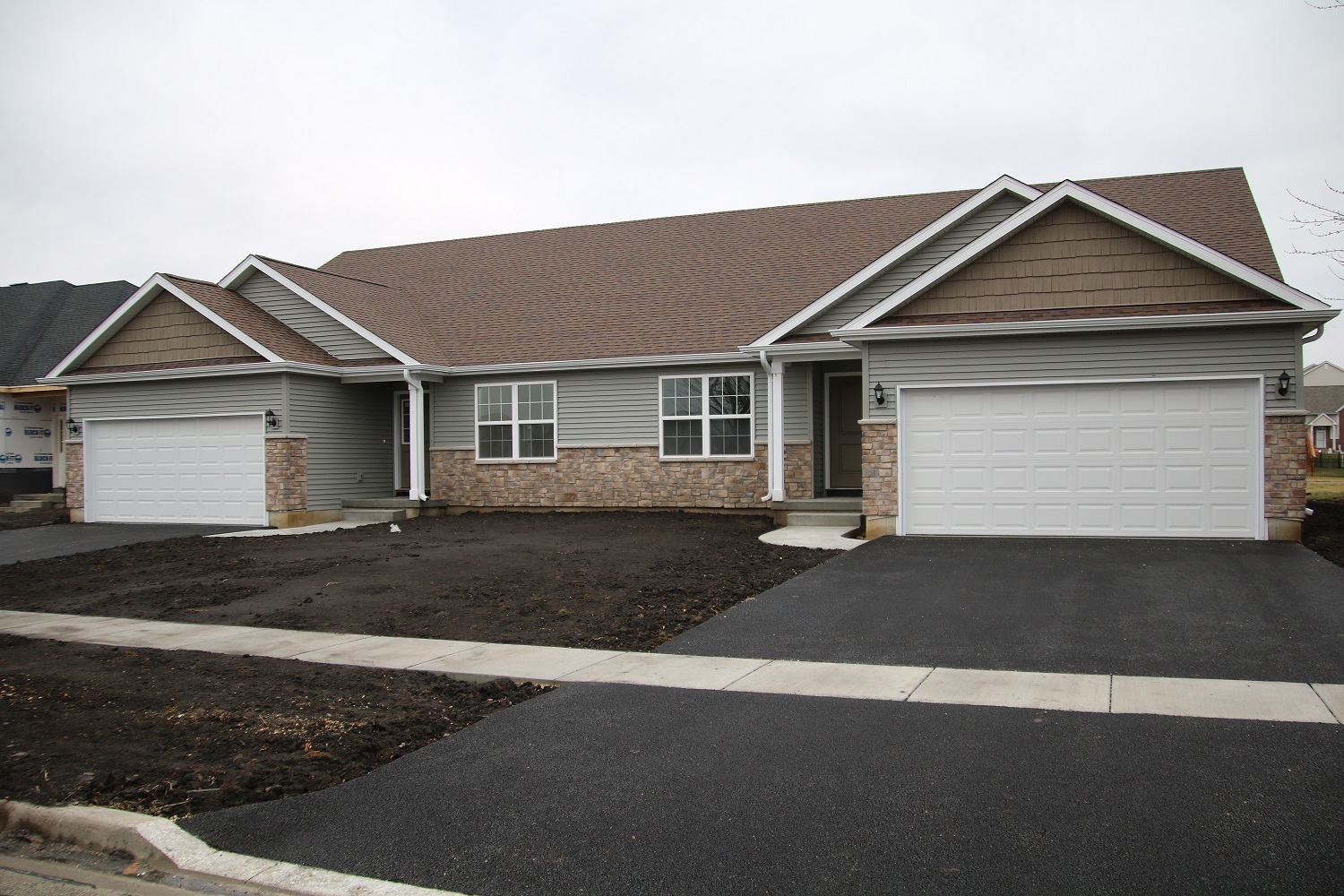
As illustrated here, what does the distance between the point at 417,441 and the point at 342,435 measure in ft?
5.48

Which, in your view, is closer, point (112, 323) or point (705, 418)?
point (705, 418)

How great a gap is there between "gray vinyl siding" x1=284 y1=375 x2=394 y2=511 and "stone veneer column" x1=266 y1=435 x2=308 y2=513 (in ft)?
0.93

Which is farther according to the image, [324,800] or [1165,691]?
[1165,691]

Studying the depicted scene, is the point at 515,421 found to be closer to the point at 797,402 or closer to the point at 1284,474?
the point at 797,402

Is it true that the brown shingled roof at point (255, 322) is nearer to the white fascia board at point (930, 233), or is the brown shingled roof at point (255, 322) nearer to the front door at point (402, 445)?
the front door at point (402, 445)

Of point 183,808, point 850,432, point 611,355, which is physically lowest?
point 183,808

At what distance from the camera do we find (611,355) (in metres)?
19.3

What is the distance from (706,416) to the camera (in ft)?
62.4

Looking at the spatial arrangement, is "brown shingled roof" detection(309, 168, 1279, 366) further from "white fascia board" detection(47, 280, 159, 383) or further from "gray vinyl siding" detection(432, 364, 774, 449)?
"white fascia board" detection(47, 280, 159, 383)

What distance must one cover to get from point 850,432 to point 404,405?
979 centimetres

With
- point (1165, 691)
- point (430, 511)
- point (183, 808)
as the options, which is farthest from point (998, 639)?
point (430, 511)

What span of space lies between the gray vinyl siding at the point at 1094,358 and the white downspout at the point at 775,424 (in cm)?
290

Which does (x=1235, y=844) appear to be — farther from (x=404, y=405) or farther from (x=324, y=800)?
(x=404, y=405)

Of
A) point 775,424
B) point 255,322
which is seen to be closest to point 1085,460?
point 775,424
